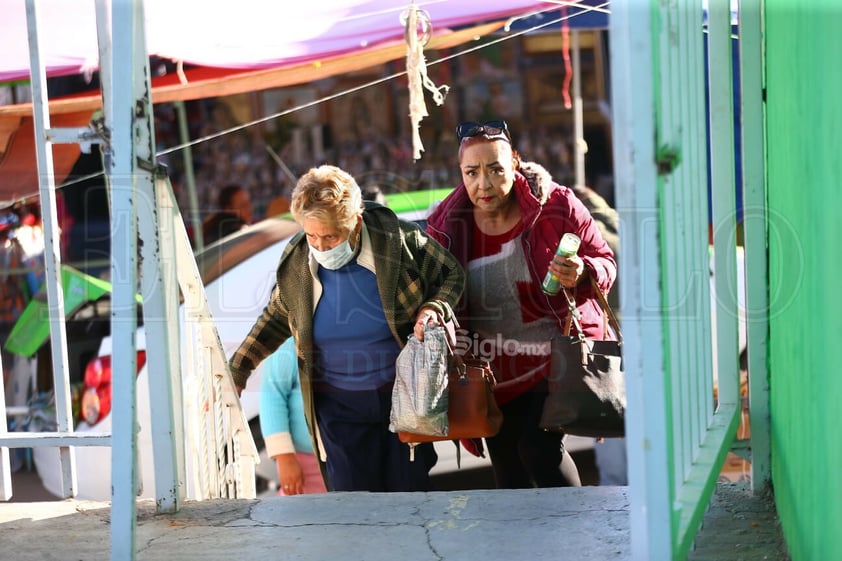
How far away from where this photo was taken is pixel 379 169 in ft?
30.4

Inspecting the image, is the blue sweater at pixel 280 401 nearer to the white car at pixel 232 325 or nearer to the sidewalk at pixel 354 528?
the white car at pixel 232 325

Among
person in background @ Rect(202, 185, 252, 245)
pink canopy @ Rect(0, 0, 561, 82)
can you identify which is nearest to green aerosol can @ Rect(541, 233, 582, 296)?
pink canopy @ Rect(0, 0, 561, 82)

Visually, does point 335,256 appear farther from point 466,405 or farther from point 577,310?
point 577,310

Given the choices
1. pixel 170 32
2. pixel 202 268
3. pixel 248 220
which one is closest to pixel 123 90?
pixel 170 32

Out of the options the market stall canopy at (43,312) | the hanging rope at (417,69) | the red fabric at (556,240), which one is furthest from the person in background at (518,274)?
the market stall canopy at (43,312)

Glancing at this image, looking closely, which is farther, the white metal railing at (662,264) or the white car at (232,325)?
the white car at (232,325)

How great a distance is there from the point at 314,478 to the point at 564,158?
571 centimetres

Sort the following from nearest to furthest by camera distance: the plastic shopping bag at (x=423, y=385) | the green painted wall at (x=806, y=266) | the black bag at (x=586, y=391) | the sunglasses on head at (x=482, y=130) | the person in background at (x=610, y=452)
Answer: the green painted wall at (x=806, y=266)
the plastic shopping bag at (x=423, y=385)
the black bag at (x=586, y=391)
the sunglasses on head at (x=482, y=130)
the person in background at (x=610, y=452)

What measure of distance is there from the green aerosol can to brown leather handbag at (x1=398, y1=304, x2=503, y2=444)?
341mm

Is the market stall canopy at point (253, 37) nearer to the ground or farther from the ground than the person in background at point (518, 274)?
farther from the ground

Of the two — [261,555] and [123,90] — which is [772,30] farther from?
[261,555]

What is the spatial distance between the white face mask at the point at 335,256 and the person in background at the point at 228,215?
3927mm

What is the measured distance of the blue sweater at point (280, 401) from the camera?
4.03 m

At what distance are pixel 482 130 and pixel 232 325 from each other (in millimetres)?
2075
